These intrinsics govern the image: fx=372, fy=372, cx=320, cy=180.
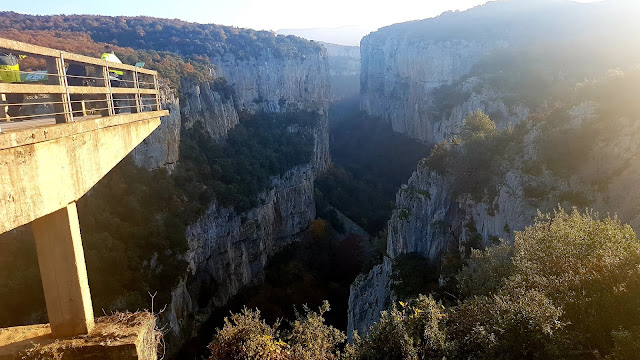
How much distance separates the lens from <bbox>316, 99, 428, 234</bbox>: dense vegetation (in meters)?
56.2

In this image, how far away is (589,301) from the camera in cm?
741

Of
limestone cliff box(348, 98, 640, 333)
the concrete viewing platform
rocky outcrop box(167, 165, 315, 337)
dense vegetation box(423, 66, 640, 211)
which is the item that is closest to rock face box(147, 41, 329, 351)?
rocky outcrop box(167, 165, 315, 337)

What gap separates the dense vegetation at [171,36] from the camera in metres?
55.1

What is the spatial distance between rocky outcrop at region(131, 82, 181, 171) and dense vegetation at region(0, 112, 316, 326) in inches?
31.7

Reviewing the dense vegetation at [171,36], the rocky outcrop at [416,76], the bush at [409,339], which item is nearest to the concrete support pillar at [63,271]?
the bush at [409,339]

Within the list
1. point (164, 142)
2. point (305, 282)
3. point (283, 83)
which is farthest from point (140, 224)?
point (283, 83)

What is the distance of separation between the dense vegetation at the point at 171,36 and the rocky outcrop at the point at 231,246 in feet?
83.3

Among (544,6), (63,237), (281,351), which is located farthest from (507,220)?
(544,6)

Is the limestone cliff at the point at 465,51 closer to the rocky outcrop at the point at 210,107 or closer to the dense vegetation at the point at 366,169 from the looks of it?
the dense vegetation at the point at 366,169

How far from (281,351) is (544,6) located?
376ft

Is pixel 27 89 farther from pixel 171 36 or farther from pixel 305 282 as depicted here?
pixel 171 36

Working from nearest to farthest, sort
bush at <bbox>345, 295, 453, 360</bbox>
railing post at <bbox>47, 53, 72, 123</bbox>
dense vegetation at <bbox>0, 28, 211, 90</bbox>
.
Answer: railing post at <bbox>47, 53, 72, 123</bbox>, bush at <bbox>345, 295, 453, 360</bbox>, dense vegetation at <bbox>0, 28, 211, 90</bbox>

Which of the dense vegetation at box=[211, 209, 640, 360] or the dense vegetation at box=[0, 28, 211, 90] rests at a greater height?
the dense vegetation at box=[0, 28, 211, 90]

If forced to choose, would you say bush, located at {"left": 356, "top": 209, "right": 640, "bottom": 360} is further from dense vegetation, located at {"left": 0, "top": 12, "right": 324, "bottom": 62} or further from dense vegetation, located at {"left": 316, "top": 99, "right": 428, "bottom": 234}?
dense vegetation, located at {"left": 0, "top": 12, "right": 324, "bottom": 62}
